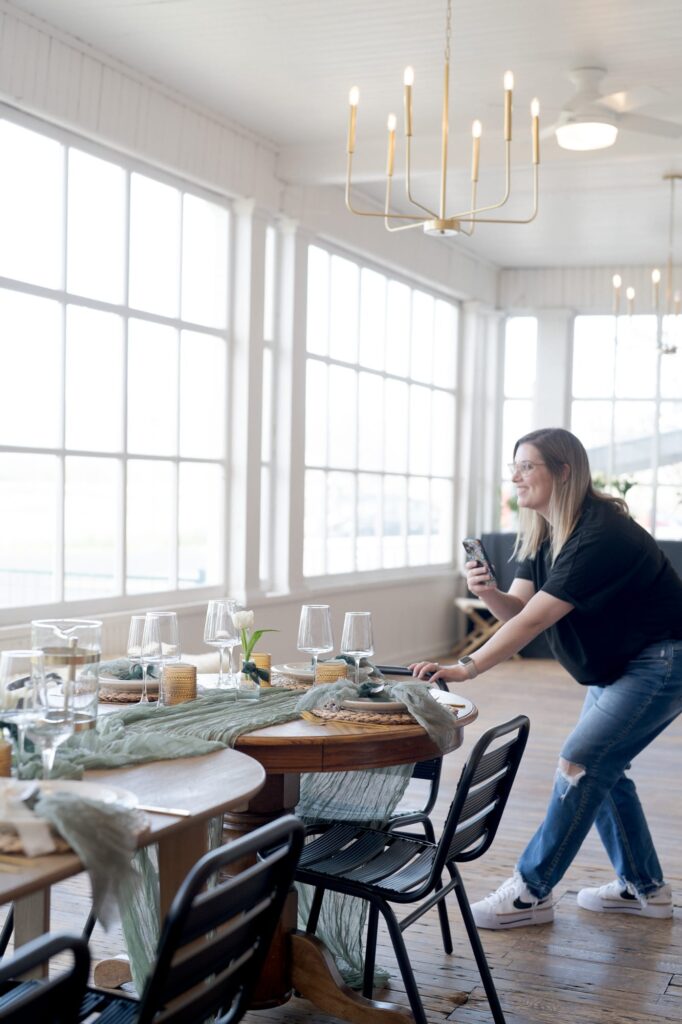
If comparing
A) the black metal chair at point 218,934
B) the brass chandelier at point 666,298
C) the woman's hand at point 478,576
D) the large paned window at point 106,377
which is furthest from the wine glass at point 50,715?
the brass chandelier at point 666,298

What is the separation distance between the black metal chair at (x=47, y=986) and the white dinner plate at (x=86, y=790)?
0.34 m

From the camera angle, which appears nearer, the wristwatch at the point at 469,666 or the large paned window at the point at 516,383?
the wristwatch at the point at 469,666

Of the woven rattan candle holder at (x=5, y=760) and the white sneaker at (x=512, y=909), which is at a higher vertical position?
the woven rattan candle holder at (x=5, y=760)

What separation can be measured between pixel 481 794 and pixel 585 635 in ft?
2.86

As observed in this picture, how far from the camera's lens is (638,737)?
3.26 meters

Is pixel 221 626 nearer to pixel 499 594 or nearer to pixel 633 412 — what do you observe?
pixel 499 594

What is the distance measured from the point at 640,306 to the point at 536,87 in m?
5.03

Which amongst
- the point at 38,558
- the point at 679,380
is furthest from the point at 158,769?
the point at 679,380

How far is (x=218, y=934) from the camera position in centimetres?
165

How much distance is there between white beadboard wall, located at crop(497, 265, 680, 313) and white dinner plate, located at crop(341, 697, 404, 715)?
8368mm

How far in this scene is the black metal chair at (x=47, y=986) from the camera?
1269 mm

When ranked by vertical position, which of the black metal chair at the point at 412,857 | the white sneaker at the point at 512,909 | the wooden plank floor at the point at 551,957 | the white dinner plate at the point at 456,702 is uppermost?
the white dinner plate at the point at 456,702

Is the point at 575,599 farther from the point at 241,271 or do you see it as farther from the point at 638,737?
the point at 241,271

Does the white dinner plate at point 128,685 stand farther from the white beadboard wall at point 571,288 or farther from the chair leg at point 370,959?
the white beadboard wall at point 571,288
